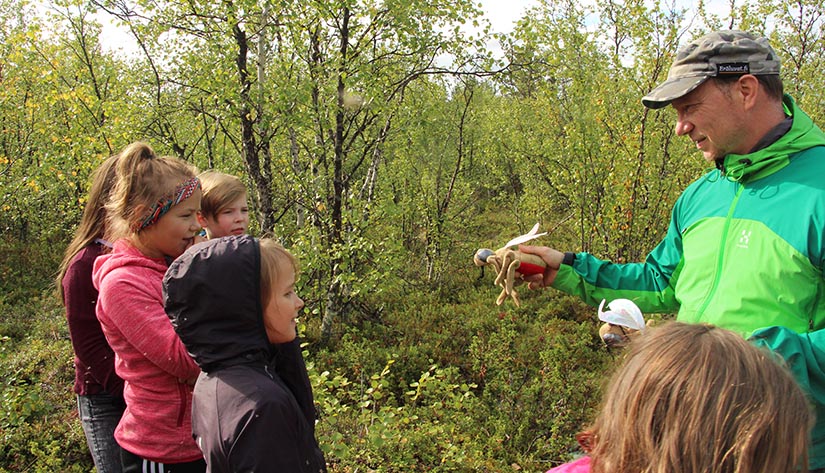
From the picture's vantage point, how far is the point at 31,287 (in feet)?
29.0

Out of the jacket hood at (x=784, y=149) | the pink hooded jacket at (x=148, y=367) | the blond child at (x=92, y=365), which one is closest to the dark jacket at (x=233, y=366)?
the pink hooded jacket at (x=148, y=367)

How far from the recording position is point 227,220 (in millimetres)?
2668

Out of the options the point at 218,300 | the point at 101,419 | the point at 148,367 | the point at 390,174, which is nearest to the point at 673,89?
the point at 218,300

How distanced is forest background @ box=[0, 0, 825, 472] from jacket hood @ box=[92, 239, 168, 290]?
4.10 ft

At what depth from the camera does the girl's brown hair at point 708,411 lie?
0.92 metres

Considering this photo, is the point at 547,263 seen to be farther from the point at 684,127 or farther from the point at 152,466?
the point at 152,466

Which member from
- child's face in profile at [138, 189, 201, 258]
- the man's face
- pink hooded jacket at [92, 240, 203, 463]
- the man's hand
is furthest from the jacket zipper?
child's face in profile at [138, 189, 201, 258]

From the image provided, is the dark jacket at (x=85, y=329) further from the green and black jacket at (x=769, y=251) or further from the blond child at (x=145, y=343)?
the green and black jacket at (x=769, y=251)

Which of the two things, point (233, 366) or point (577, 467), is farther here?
point (233, 366)

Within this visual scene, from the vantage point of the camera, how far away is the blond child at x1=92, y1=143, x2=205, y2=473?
5.61ft

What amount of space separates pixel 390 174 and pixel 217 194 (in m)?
6.08

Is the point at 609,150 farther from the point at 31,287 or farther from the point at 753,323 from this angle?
the point at 31,287

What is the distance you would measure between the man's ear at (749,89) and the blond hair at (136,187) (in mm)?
1895

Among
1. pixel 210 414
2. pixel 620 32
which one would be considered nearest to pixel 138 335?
pixel 210 414
